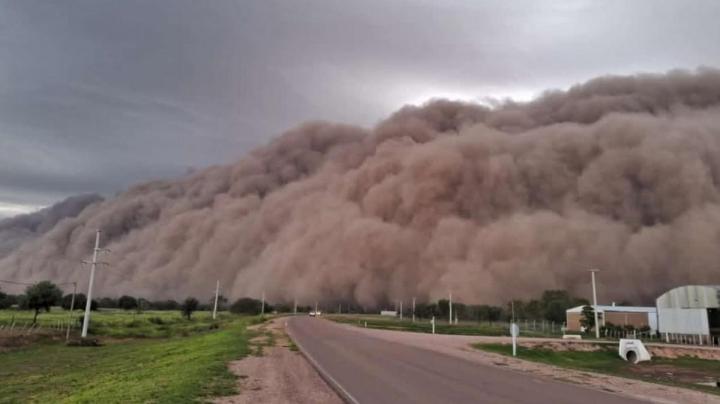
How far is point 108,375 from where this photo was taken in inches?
615

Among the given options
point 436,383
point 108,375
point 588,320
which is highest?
point 588,320

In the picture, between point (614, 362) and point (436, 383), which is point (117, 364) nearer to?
point (436, 383)

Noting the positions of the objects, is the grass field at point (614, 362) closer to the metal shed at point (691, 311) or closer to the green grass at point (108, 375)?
the green grass at point (108, 375)

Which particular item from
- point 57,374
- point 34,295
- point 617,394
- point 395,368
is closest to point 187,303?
point 34,295

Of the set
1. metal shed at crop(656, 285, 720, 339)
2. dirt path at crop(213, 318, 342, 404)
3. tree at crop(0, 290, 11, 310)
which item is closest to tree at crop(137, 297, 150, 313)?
tree at crop(0, 290, 11, 310)

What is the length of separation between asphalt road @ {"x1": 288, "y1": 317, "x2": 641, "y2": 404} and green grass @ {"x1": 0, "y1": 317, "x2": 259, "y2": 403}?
260 cm

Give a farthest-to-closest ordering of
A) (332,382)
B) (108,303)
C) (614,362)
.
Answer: (108,303), (614,362), (332,382)

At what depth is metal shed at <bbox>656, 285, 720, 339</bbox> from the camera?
3941 cm

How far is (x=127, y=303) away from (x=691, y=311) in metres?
78.7

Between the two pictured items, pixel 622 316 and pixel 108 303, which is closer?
pixel 622 316

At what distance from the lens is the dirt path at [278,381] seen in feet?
28.8

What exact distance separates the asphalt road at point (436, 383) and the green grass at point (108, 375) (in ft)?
8.52

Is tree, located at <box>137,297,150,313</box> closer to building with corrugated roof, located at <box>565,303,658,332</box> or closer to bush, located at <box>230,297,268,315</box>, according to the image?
bush, located at <box>230,297,268,315</box>

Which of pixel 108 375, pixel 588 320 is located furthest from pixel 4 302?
pixel 588 320
